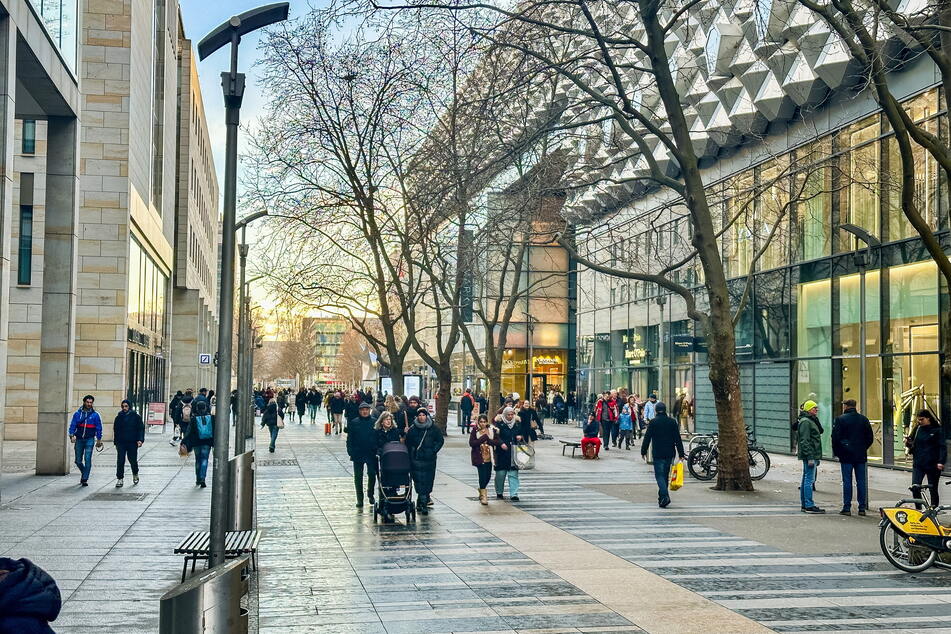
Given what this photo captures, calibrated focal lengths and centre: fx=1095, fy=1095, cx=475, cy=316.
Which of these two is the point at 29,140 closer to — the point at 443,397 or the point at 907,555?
the point at 443,397

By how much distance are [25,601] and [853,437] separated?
14224 millimetres

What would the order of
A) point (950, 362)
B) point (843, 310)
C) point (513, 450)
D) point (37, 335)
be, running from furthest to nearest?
point (37, 335)
point (843, 310)
point (513, 450)
point (950, 362)

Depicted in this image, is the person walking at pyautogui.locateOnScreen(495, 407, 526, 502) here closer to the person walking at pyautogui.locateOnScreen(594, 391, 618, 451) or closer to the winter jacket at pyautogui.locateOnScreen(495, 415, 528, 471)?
the winter jacket at pyautogui.locateOnScreen(495, 415, 528, 471)

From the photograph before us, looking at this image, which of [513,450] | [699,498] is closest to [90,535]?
[513,450]

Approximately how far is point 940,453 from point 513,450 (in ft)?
22.3

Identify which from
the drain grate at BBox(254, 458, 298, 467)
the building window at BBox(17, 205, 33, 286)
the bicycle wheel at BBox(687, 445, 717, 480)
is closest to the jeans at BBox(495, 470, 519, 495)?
the bicycle wheel at BBox(687, 445, 717, 480)

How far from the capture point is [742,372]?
3431 centimetres

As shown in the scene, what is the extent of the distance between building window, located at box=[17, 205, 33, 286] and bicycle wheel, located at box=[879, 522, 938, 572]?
29005mm

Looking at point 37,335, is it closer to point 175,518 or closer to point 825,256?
point 175,518

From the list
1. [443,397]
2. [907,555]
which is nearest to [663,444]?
[907,555]

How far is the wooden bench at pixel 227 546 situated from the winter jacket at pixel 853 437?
9.24 meters

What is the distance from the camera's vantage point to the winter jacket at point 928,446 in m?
16.0

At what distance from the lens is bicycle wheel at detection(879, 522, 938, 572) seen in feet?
37.8

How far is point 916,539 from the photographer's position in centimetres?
1148
